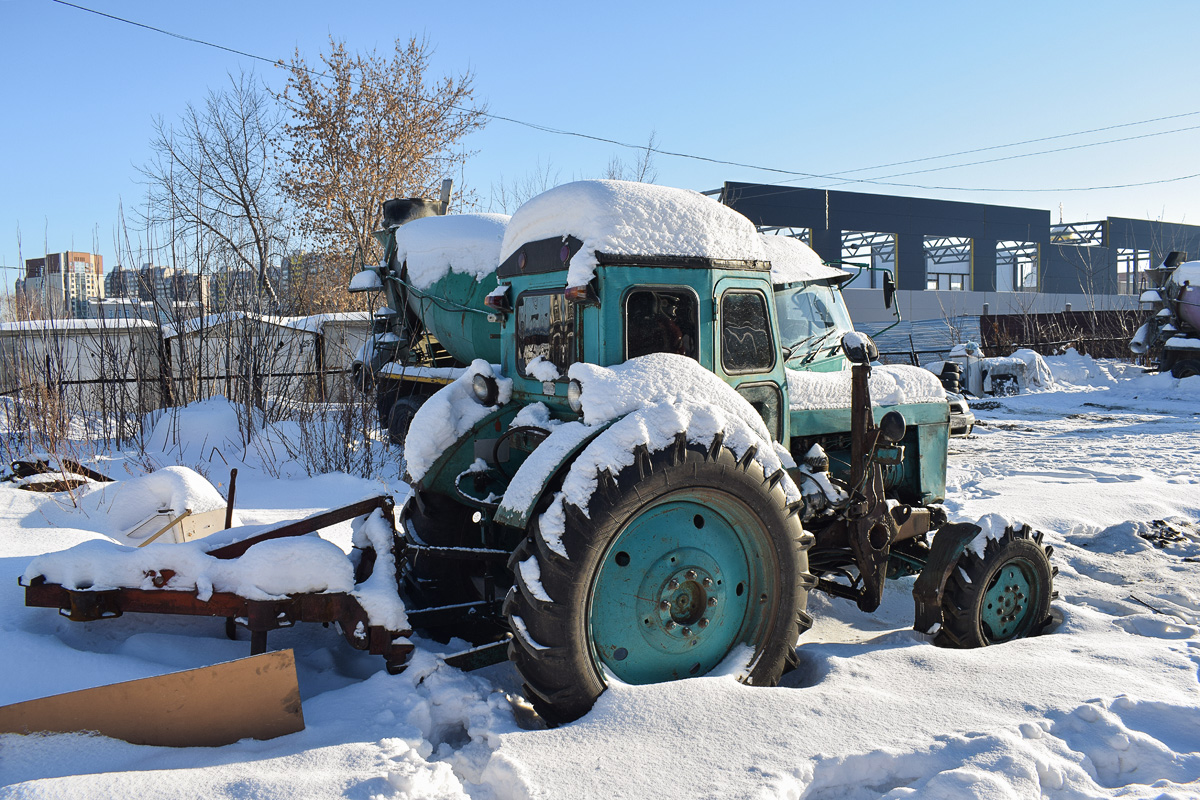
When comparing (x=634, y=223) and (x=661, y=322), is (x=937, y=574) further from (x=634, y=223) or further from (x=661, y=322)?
(x=634, y=223)

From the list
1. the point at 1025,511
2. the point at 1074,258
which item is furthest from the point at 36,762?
the point at 1074,258

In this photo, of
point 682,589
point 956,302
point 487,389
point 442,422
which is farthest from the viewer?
point 956,302

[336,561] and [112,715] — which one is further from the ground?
[336,561]

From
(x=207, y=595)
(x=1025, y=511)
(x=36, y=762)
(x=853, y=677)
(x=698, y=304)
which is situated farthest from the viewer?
(x=1025, y=511)

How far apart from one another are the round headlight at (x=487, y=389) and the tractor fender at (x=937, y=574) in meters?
2.55

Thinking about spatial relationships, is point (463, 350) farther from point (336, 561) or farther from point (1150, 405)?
point (1150, 405)

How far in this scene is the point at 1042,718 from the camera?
295 centimetres

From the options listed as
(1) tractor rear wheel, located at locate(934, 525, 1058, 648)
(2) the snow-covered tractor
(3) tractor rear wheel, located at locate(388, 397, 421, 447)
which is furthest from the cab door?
(2) the snow-covered tractor

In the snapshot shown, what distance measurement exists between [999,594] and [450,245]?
25.3 ft

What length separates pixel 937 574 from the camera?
3.98 metres

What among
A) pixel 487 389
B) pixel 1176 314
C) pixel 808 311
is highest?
pixel 1176 314

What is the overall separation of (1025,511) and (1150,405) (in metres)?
11.1

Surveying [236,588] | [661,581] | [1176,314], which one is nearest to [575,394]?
[661,581]

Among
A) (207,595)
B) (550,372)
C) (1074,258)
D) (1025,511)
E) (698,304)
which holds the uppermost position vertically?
(1074,258)
